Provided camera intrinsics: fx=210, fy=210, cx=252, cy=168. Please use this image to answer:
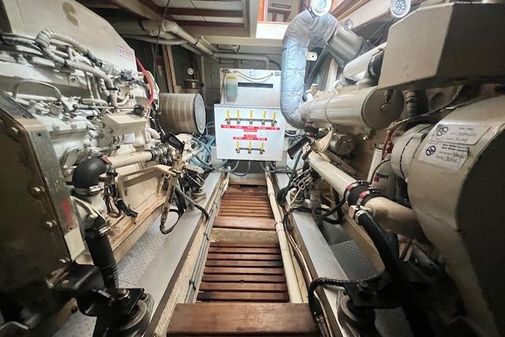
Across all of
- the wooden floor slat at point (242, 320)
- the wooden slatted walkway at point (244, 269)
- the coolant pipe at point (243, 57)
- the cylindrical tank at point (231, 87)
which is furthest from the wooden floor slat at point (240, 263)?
the coolant pipe at point (243, 57)

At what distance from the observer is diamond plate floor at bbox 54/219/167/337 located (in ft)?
3.02

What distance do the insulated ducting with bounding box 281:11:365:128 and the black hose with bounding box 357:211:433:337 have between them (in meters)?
2.04

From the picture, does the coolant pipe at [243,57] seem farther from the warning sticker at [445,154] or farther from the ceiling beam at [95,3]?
the warning sticker at [445,154]

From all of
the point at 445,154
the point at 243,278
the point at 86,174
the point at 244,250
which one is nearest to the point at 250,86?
the point at 244,250

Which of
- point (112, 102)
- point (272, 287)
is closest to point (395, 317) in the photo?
point (272, 287)

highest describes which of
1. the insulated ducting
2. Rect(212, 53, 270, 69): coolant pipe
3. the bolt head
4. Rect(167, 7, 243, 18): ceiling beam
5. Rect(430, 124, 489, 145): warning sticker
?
Rect(212, 53, 270, 69): coolant pipe

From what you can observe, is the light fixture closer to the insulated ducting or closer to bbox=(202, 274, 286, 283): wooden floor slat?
the insulated ducting

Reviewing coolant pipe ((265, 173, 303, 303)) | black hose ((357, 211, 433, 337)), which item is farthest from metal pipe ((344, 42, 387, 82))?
coolant pipe ((265, 173, 303, 303))

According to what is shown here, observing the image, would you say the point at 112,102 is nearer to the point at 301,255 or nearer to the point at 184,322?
the point at 184,322

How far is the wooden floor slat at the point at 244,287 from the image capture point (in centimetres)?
143

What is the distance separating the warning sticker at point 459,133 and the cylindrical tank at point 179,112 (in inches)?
82.8

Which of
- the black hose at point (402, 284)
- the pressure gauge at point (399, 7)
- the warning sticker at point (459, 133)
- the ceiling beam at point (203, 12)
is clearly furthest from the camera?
the ceiling beam at point (203, 12)

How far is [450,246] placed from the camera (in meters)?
0.53

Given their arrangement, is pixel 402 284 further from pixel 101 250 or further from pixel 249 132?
pixel 249 132
